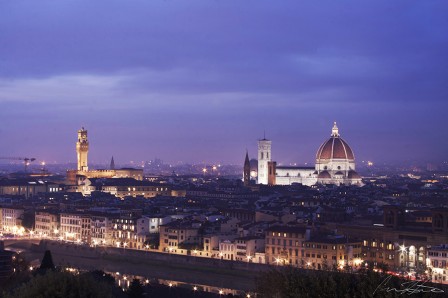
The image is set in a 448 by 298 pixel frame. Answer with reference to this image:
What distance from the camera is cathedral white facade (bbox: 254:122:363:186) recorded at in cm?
10269

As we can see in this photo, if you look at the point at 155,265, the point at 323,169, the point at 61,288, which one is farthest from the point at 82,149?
the point at 61,288

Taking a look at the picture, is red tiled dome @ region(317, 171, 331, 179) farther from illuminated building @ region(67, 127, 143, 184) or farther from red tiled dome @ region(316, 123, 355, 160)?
illuminated building @ region(67, 127, 143, 184)

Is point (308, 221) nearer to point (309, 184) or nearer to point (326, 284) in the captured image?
point (326, 284)

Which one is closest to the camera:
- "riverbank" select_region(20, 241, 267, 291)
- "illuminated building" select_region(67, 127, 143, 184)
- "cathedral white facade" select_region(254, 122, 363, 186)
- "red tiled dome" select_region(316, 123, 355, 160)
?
"riverbank" select_region(20, 241, 267, 291)

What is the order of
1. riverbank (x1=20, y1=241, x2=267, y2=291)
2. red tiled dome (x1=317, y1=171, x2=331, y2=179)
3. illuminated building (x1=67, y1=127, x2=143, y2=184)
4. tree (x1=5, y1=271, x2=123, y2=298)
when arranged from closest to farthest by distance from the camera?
tree (x1=5, y1=271, x2=123, y2=298) < riverbank (x1=20, y1=241, x2=267, y2=291) < illuminated building (x1=67, y1=127, x2=143, y2=184) < red tiled dome (x1=317, y1=171, x2=331, y2=179)

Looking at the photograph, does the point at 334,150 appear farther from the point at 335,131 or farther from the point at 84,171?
the point at 84,171

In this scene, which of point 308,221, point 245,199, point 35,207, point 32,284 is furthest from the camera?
point 245,199

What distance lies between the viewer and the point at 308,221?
50156mm

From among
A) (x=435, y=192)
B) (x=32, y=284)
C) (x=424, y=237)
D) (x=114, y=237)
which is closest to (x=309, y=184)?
(x=435, y=192)

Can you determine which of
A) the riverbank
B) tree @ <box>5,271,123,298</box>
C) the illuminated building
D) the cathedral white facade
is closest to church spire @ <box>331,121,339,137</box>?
the cathedral white facade

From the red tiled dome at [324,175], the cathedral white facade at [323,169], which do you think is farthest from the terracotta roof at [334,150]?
the red tiled dome at [324,175]

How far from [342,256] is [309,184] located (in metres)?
64.4

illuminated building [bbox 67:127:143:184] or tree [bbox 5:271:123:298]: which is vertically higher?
illuminated building [bbox 67:127:143:184]

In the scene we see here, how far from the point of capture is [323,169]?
10456 centimetres
